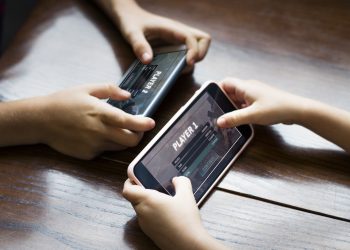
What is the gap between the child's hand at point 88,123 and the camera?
0.62m

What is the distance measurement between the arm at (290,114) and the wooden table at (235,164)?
0.10 ft

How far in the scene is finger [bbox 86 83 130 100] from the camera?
0.65m

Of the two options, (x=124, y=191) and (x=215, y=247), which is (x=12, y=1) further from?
(x=215, y=247)

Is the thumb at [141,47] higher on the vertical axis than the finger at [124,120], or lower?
higher

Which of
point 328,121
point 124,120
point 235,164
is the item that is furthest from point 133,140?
point 328,121

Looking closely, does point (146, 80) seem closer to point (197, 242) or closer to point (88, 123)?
point (88, 123)

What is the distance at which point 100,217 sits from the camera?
0.60 m

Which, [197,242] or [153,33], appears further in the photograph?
[153,33]

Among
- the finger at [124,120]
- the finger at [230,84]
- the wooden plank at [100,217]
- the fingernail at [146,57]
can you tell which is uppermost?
the finger at [230,84]

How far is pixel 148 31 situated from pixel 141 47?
49mm

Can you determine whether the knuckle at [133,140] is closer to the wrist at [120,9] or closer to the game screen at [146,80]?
the game screen at [146,80]

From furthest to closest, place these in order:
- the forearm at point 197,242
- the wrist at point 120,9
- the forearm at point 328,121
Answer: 1. the wrist at point 120,9
2. the forearm at point 328,121
3. the forearm at point 197,242

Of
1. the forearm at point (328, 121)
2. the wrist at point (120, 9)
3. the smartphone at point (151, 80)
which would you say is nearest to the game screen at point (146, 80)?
the smartphone at point (151, 80)

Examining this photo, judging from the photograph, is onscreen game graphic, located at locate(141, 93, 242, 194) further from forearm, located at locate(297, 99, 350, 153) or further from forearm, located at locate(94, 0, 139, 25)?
forearm, located at locate(94, 0, 139, 25)
